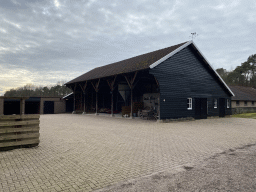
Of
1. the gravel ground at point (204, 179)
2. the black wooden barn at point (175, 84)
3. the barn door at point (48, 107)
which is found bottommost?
the gravel ground at point (204, 179)

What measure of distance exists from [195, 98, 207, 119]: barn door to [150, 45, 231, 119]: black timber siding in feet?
1.46

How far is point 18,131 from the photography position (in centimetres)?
629

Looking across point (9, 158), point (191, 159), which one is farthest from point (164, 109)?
point (9, 158)

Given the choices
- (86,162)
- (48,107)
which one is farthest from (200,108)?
(48,107)

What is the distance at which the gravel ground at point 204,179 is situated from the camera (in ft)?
11.7

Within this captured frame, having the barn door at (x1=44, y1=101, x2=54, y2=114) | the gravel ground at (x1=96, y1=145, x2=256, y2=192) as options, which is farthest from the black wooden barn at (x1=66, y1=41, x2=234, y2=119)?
the gravel ground at (x1=96, y1=145, x2=256, y2=192)

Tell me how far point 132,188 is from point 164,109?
12.2 metres

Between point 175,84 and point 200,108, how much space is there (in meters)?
4.50

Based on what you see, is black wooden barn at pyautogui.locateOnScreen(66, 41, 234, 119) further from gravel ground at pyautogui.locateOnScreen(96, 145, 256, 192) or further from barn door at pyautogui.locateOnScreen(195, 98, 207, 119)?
gravel ground at pyautogui.locateOnScreen(96, 145, 256, 192)

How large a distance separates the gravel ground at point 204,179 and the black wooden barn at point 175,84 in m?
10.1

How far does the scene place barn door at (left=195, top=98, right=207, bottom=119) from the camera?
717 inches

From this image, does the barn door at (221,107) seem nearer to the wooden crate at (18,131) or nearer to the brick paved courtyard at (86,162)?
the brick paved courtyard at (86,162)

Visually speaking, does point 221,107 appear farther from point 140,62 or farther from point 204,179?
point 204,179

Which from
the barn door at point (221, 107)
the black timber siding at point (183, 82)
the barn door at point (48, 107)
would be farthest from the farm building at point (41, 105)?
the barn door at point (221, 107)
